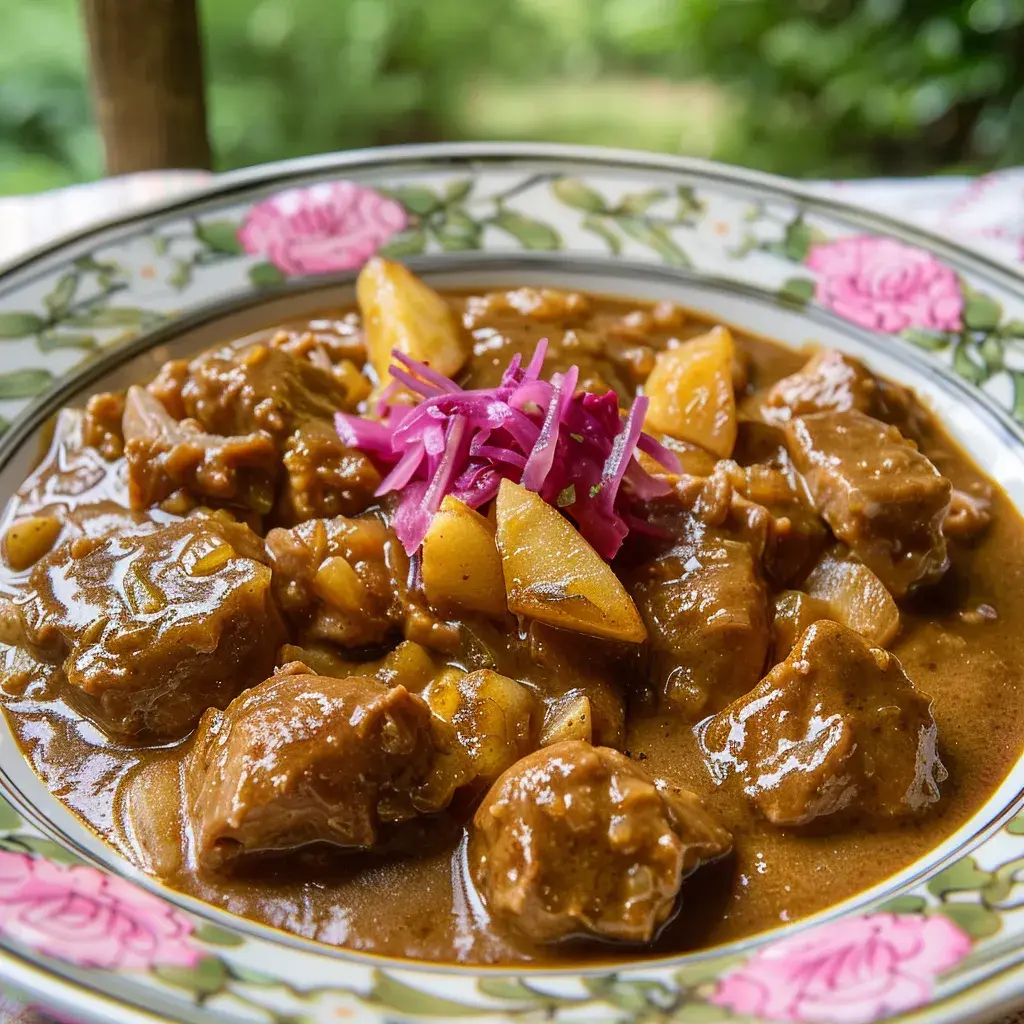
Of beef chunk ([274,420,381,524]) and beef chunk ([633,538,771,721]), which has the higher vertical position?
beef chunk ([274,420,381,524])

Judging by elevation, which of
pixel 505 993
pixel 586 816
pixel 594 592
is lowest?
pixel 505 993

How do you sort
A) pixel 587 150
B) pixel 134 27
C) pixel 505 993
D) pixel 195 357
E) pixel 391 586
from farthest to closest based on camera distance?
pixel 134 27, pixel 587 150, pixel 195 357, pixel 391 586, pixel 505 993

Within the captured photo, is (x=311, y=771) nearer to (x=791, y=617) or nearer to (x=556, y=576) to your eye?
(x=556, y=576)

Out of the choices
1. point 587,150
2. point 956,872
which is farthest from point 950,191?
point 956,872

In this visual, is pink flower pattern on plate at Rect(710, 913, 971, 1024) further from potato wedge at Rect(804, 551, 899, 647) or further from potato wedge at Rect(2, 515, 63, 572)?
potato wedge at Rect(2, 515, 63, 572)

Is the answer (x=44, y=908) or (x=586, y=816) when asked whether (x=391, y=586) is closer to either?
(x=586, y=816)

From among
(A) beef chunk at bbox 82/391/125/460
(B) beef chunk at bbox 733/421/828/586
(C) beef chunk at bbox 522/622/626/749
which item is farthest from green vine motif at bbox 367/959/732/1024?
(A) beef chunk at bbox 82/391/125/460

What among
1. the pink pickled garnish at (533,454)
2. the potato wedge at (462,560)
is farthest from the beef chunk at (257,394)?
the potato wedge at (462,560)
